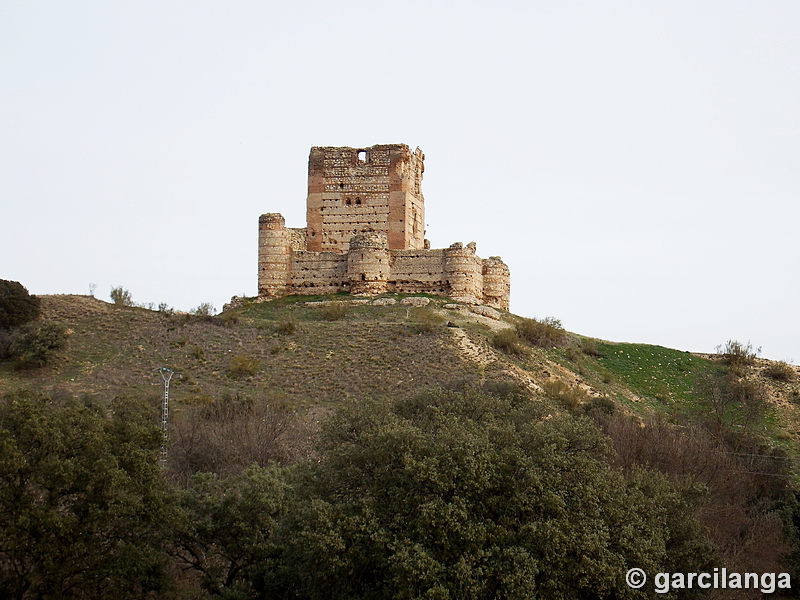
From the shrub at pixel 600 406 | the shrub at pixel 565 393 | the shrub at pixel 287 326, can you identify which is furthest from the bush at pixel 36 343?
the shrub at pixel 600 406

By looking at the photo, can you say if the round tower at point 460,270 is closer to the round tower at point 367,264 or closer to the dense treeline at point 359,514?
the round tower at point 367,264

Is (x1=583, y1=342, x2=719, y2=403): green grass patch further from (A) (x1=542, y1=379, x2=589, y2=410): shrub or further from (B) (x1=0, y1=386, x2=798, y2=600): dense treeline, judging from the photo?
(B) (x1=0, y1=386, x2=798, y2=600): dense treeline

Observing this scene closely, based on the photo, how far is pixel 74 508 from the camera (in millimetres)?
19391

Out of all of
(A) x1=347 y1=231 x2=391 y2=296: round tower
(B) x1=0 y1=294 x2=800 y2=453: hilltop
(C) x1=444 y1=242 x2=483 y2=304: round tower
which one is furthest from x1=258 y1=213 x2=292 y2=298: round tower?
(C) x1=444 y1=242 x2=483 y2=304: round tower

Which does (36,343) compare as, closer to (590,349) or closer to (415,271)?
(415,271)

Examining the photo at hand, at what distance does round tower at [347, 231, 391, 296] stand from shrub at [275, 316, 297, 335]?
3.51 m

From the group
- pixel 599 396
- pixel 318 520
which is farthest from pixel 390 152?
pixel 318 520

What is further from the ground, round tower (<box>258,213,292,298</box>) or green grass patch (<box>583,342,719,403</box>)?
round tower (<box>258,213,292,298</box>)

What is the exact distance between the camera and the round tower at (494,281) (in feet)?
149

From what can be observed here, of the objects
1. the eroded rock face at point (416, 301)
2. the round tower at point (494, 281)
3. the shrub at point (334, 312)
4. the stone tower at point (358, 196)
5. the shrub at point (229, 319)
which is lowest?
the shrub at point (229, 319)

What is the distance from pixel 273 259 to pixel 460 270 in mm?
8210

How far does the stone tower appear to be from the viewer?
45969mm

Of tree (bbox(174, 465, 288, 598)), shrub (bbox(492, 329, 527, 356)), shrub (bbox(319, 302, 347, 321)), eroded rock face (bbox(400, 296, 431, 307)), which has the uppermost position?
eroded rock face (bbox(400, 296, 431, 307))

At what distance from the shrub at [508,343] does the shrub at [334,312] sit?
6342mm
